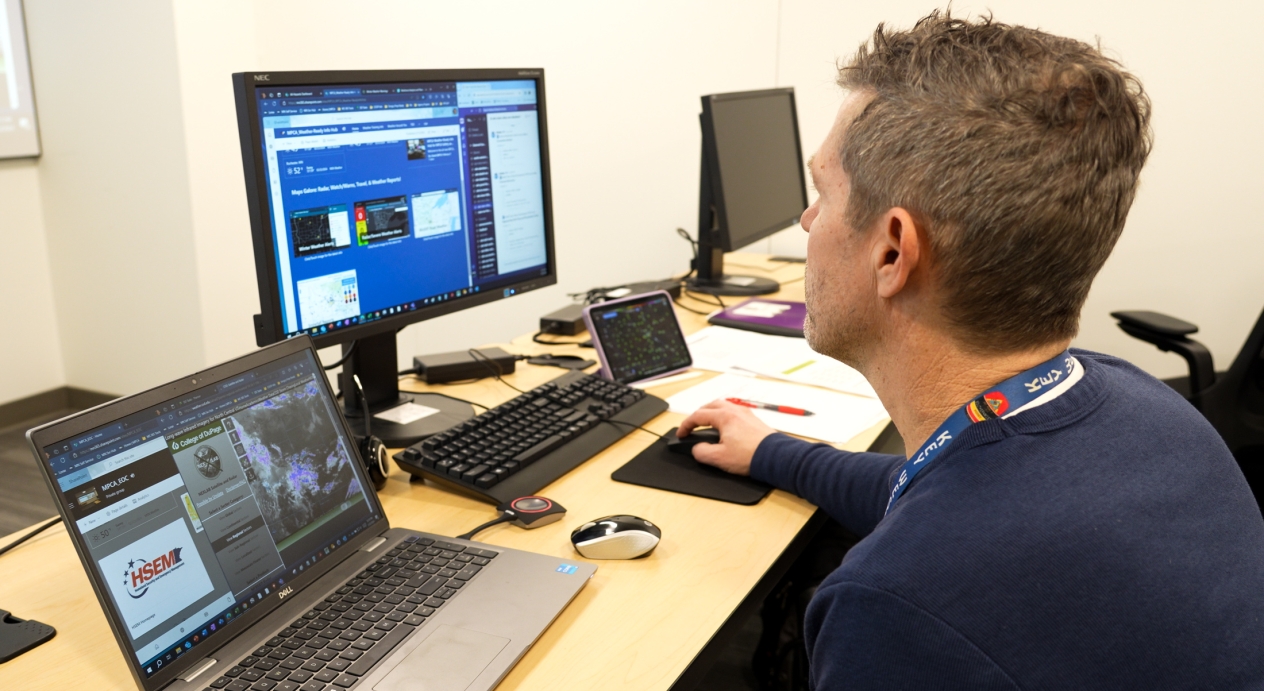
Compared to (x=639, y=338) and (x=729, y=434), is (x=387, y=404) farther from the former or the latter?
(x=729, y=434)

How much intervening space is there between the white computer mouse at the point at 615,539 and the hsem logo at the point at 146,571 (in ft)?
1.40

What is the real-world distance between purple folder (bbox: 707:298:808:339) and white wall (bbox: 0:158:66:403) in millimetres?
2973

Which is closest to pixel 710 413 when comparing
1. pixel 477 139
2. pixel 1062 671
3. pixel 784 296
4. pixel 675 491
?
pixel 675 491

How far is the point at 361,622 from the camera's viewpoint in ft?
3.03

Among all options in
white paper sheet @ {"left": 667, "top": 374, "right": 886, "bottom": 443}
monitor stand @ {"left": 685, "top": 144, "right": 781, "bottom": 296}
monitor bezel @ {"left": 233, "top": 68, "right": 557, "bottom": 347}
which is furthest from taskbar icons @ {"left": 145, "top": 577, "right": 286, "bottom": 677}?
monitor stand @ {"left": 685, "top": 144, "right": 781, "bottom": 296}

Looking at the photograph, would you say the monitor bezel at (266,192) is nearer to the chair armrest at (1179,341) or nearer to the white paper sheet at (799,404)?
the white paper sheet at (799,404)

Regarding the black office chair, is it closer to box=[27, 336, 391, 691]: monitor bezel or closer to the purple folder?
the purple folder

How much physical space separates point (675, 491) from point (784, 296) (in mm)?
1305

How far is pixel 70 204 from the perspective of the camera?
365cm

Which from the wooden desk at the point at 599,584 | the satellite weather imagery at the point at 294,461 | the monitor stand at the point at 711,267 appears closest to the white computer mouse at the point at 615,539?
the wooden desk at the point at 599,584

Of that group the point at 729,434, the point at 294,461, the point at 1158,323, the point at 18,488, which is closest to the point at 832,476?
the point at 729,434

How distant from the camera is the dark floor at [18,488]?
9.85 feet

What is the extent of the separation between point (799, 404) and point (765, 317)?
0.60 meters

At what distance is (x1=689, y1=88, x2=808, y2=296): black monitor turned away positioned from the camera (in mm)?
2287
